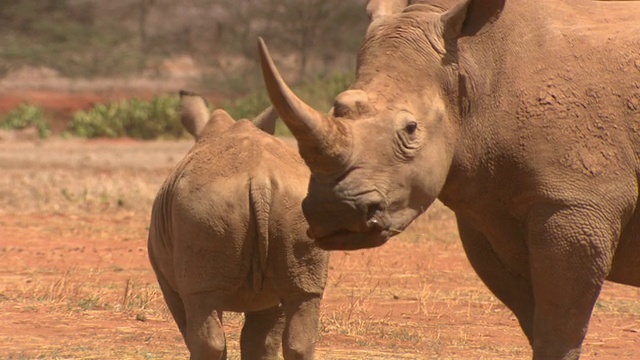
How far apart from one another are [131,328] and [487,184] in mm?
3785

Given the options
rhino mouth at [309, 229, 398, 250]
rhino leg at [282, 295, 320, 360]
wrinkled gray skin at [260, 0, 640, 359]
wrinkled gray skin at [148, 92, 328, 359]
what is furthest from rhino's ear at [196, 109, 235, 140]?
rhino mouth at [309, 229, 398, 250]

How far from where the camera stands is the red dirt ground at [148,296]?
844cm

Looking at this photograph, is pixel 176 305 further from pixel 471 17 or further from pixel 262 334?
pixel 471 17

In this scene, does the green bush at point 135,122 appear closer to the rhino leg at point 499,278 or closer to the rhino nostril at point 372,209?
the rhino leg at point 499,278

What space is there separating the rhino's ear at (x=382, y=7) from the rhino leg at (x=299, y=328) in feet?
4.41

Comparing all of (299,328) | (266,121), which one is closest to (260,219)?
(299,328)

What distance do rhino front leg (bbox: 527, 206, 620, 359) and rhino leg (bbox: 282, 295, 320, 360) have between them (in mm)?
1130

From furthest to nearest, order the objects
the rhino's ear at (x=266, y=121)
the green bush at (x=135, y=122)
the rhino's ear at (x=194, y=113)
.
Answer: the green bush at (x=135, y=122)
the rhino's ear at (x=194, y=113)
the rhino's ear at (x=266, y=121)

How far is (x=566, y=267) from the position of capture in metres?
5.66

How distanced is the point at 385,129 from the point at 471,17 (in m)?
0.68

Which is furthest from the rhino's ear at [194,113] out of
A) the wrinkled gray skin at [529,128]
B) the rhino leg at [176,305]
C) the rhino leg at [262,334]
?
the wrinkled gray skin at [529,128]

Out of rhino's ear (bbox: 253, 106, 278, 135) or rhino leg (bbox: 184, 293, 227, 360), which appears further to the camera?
rhino's ear (bbox: 253, 106, 278, 135)

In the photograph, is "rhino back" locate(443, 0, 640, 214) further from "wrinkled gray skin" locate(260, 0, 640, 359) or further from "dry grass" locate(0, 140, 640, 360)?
"dry grass" locate(0, 140, 640, 360)

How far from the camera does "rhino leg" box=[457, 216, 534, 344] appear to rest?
629 centimetres
